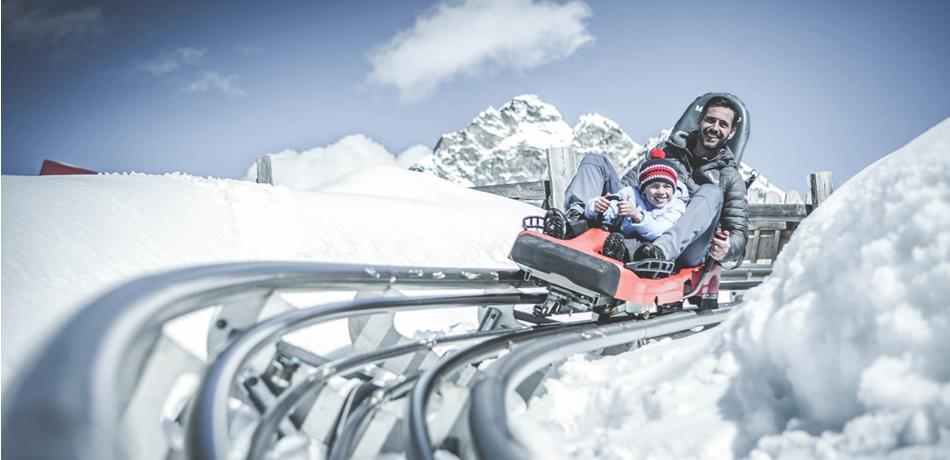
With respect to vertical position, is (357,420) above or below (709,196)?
below

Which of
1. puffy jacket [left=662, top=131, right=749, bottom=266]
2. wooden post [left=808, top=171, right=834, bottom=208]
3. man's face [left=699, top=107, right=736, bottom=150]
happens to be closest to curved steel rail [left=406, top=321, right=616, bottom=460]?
puffy jacket [left=662, top=131, right=749, bottom=266]

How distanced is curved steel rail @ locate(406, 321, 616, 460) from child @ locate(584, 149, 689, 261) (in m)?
0.61

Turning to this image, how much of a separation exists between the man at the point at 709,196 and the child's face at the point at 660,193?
135mm

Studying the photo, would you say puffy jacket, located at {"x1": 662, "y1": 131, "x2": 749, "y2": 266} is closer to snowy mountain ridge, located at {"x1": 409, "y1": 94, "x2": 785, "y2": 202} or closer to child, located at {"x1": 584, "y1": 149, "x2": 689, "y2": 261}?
child, located at {"x1": 584, "y1": 149, "x2": 689, "y2": 261}

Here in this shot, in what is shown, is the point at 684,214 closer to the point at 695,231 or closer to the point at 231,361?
the point at 695,231

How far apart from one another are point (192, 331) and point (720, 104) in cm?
333

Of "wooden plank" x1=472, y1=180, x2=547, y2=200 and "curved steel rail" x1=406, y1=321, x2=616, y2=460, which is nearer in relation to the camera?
"curved steel rail" x1=406, y1=321, x2=616, y2=460

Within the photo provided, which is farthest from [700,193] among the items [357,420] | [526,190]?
[526,190]

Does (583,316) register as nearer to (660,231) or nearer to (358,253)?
(660,231)

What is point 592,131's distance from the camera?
189 metres

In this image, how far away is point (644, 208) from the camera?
10.2 ft

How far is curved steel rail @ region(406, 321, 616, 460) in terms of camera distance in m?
1.05

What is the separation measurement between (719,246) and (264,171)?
616 cm

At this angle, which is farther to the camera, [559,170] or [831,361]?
[559,170]
